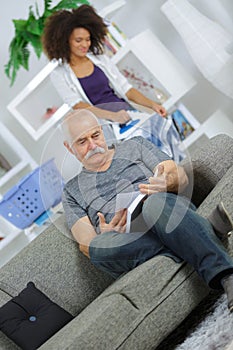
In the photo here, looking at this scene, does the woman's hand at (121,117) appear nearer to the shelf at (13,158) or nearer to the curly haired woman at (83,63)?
the curly haired woman at (83,63)

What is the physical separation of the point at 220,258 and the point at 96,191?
442 mm

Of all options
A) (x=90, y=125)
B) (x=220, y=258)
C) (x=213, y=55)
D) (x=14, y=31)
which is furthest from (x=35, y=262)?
(x=14, y=31)

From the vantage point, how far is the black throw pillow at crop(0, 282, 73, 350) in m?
1.87

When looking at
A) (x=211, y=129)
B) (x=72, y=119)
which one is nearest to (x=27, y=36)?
(x=211, y=129)

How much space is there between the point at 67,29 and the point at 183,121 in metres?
0.75

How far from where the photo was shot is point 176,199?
178 cm

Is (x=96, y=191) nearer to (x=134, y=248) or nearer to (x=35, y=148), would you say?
(x=134, y=248)

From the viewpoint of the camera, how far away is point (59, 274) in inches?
82.7

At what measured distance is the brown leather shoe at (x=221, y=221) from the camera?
1697 millimetres

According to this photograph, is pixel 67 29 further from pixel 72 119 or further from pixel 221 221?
pixel 221 221

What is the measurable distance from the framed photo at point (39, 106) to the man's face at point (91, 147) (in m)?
1.15

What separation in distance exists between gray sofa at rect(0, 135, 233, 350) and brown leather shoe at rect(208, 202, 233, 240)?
104 mm

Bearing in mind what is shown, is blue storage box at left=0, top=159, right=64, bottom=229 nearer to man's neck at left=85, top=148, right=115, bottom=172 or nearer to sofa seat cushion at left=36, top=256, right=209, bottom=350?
man's neck at left=85, top=148, right=115, bottom=172

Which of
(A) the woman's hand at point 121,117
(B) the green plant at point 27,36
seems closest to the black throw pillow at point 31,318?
(A) the woman's hand at point 121,117
